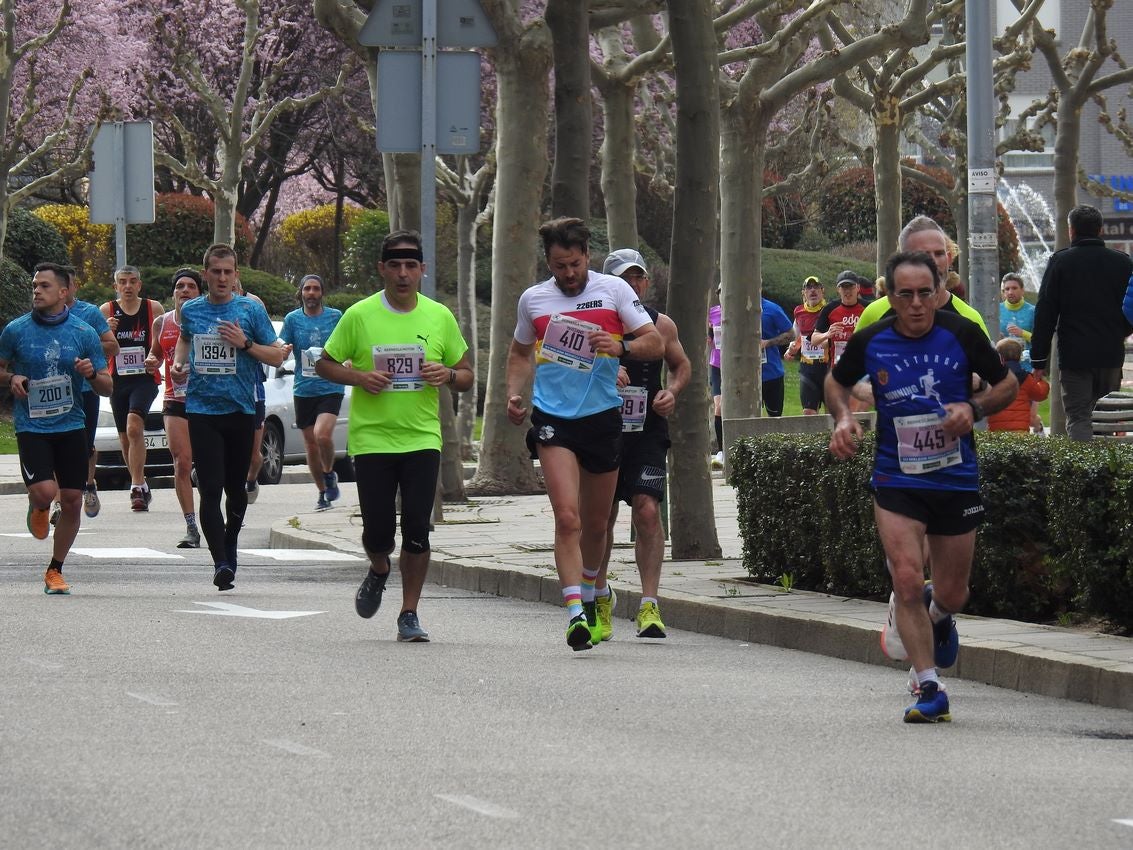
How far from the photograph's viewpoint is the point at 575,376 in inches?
396

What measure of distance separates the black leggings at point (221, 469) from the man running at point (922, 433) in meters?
5.12

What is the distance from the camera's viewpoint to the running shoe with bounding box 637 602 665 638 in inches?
409

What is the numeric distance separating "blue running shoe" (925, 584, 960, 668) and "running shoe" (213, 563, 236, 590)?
5113 millimetres

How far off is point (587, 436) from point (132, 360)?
9.42 meters

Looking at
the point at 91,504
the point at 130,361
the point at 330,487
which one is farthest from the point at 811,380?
the point at 91,504

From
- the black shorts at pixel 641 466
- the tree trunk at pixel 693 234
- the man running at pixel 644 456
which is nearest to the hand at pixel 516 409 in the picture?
the man running at pixel 644 456

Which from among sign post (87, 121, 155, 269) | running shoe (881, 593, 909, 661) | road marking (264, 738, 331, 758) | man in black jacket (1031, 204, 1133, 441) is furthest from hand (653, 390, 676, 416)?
sign post (87, 121, 155, 269)

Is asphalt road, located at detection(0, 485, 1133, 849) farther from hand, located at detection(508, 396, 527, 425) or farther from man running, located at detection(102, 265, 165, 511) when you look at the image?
man running, located at detection(102, 265, 165, 511)

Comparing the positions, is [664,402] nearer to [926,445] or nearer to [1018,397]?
[926,445]

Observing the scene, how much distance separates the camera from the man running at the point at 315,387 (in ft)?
59.0

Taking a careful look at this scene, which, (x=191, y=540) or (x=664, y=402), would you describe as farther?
(x=191, y=540)

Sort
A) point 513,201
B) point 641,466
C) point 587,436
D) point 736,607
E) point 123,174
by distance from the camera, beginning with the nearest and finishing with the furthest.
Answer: point 587,436 < point 641,466 < point 736,607 < point 513,201 < point 123,174

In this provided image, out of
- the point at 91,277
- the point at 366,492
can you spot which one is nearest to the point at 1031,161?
the point at 91,277

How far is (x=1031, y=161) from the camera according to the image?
80312 millimetres
